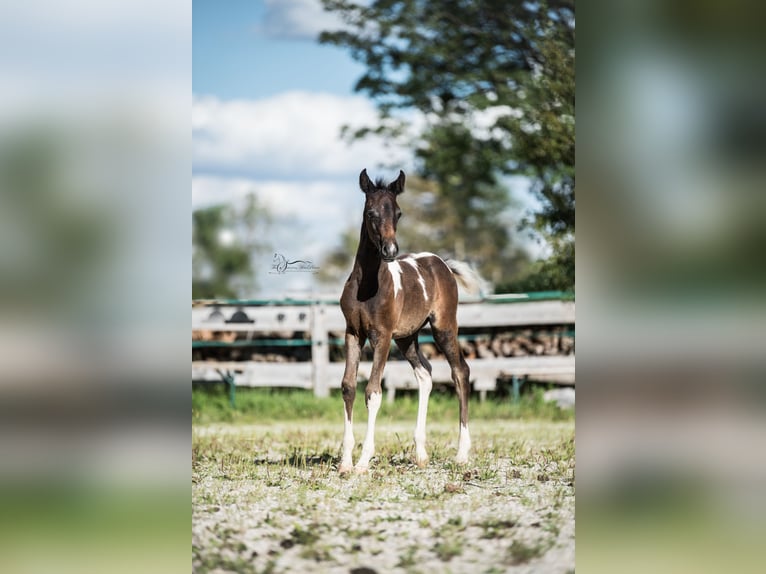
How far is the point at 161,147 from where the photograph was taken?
8.77ft

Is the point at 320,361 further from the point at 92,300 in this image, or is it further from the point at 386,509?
the point at 92,300

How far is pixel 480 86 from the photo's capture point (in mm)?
12039

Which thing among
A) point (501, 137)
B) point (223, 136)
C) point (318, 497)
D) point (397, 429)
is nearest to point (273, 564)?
point (318, 497)

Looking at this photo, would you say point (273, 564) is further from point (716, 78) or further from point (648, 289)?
point (716, 78)

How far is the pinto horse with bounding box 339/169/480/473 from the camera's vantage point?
4051mm

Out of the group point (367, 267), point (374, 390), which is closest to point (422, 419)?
point (374, 390)

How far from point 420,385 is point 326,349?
3.70 metres

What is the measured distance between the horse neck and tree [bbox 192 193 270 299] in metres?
9.34

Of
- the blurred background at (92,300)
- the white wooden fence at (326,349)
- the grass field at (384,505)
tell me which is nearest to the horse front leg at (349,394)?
the grass field at (384,505)

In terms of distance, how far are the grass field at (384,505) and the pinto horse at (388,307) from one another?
27 centimetres

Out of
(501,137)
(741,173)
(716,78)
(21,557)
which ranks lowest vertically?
(21,557)

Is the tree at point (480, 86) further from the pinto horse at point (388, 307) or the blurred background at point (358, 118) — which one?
the pinto horse at point (388, 307)

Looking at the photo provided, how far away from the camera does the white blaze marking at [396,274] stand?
171 inches

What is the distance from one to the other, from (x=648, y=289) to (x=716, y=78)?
736mm
